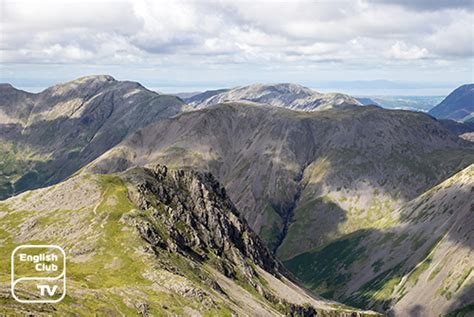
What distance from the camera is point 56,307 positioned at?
133 metres

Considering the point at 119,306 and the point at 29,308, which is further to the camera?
the point at 119,306

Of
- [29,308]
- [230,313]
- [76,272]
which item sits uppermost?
[29,308]

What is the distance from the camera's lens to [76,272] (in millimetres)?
184500

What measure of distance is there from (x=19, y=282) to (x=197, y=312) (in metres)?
59.0

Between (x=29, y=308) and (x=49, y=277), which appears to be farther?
(x=49, y=277)

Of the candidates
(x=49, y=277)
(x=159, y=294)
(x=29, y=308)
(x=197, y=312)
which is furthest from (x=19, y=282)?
(x=197, y=312)

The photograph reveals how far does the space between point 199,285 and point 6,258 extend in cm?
7738

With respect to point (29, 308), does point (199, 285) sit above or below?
below

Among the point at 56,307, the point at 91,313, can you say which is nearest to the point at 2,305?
the point at 56,307

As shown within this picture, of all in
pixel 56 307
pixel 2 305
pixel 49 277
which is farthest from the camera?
pixel 49 277

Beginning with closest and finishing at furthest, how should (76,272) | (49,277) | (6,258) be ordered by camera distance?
1. (49,277)
2. (76,272)
3. (6,258)

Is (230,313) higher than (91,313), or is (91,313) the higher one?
(91,313)

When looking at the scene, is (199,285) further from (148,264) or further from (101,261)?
(101,261)

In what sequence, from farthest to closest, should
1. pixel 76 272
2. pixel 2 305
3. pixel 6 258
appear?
pixel 6 258 < pixel 76 272 < pixel 2 305
